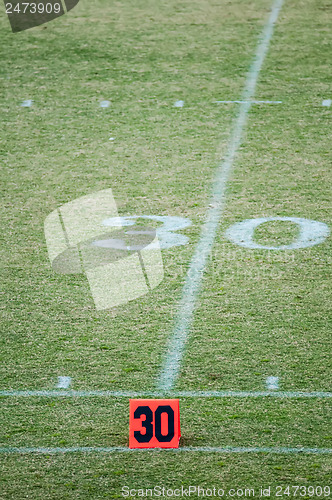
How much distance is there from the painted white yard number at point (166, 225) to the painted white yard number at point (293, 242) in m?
0.39

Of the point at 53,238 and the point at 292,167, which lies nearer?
the point at 53,238

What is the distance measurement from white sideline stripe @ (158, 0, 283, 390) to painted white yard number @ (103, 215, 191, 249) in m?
0.17

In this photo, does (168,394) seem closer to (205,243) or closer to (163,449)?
(163,449)

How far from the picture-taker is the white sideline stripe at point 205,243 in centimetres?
445

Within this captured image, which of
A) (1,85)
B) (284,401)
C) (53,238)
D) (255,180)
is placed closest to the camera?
(284,401)

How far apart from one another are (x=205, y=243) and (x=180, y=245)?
20 centimetres

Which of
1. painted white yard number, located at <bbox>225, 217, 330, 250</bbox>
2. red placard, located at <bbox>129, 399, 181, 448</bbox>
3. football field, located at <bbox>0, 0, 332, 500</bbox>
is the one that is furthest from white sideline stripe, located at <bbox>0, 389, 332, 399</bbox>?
painted white yard number, located at <bbox>225, 217, 330, 250</bbox>

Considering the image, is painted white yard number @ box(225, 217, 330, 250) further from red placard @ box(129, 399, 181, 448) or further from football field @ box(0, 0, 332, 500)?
red placard @ box(129, 399, 181, 448)

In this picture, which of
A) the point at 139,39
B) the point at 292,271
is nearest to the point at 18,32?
the point at 139,39

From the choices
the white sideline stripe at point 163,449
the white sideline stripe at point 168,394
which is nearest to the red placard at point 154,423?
the white sideline stripe at point 163,449

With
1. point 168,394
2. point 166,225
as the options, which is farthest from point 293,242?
point 168,394

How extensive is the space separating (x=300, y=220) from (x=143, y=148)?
7.13ft

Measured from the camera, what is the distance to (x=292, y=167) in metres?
7.34

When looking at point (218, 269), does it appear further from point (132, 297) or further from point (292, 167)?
point (292, 167)
